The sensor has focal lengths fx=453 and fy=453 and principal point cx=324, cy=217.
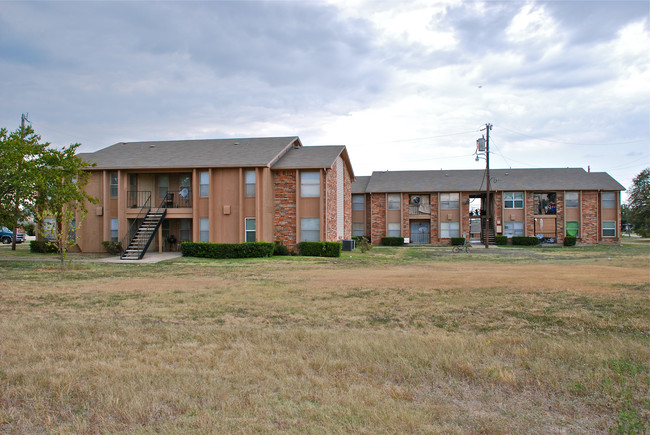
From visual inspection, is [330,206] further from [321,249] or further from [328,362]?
[328,362]

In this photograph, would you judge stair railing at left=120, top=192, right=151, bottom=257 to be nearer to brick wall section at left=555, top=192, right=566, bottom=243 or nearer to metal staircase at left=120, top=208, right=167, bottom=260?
metal staircase at left=120, top=208, right=167, bottom=260

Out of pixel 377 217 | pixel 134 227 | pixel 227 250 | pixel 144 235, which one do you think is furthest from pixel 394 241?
pixel 144 235

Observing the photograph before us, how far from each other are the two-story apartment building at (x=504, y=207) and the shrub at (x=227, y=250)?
18475 mm

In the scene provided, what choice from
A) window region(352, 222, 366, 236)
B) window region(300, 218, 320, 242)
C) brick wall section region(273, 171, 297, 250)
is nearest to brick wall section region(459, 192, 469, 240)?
window region(352, 222, 366, 236)

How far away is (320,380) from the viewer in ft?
14.9

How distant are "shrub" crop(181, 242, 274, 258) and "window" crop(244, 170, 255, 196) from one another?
10.1ft

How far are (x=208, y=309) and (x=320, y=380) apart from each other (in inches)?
173

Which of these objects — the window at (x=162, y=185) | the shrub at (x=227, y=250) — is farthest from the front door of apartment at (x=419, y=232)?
the window at (x=162, y=185)

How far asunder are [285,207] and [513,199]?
23.1 metres

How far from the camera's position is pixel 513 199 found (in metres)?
38.7

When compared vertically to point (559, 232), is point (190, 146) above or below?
above

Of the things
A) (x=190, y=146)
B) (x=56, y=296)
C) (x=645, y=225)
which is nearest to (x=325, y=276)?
(x=56, y=296)

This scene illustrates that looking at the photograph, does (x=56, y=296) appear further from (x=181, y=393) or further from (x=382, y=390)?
(x=382, y=390)

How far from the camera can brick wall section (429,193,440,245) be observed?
127 feet
